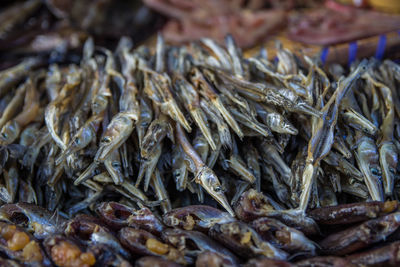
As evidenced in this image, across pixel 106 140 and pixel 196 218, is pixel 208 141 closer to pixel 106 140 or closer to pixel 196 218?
pixel 196 218

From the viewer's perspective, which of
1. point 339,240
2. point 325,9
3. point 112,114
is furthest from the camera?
point 325,9

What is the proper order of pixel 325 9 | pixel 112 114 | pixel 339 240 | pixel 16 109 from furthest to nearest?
pixel 325 9 → pixel 16 109 → pixel 112 114 → pixel 339 240

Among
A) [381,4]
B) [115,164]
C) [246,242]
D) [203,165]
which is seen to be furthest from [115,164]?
[381,4]

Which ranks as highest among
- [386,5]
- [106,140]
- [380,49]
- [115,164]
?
[386,5]

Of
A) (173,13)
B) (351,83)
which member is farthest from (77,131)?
(173,13)

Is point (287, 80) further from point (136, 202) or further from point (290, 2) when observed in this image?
point (290, 2)

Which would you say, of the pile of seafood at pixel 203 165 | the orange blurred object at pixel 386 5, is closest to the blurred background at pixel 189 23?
the orange blurred object at pixel 386 5

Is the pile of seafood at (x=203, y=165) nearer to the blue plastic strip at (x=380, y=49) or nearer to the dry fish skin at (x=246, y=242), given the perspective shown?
the dry fish skin at (x=246, y=242)
